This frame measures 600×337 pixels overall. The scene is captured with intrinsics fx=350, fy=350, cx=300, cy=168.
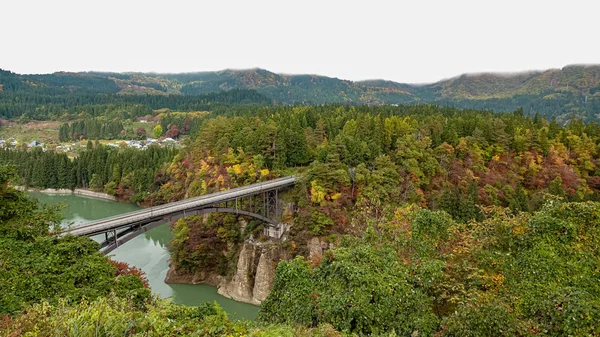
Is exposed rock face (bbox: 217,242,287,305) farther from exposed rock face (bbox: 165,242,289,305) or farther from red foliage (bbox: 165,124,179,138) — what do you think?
red foliage (bbox: 165,124,179,138)

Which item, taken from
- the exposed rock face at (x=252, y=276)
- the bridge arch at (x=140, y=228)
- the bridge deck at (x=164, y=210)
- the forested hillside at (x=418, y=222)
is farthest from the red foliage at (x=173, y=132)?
the bridge arch at (x=140, y=228)

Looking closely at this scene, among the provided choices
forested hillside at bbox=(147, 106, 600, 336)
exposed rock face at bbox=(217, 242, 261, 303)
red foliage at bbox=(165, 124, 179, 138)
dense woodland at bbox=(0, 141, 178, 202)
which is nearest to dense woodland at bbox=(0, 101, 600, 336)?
forested hillside at bbox=(147, 106, 600, 336)

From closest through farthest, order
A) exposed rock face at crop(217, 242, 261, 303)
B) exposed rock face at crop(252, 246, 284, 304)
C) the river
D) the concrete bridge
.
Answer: the concrete bridge → the river → exposed rock face at crop(252, 246, 284, 304) → exposed rock face at crop(217, 242, 261, 303)

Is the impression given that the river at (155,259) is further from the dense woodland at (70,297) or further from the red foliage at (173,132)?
the red foliage at (173,132)

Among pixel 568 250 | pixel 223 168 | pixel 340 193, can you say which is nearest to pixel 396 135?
pixel 340 193

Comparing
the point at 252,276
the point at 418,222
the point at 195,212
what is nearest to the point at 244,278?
the point at 252,276

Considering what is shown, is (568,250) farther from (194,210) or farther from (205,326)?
(194,210)

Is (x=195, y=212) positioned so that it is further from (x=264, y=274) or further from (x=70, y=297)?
(x=70, y=297)
